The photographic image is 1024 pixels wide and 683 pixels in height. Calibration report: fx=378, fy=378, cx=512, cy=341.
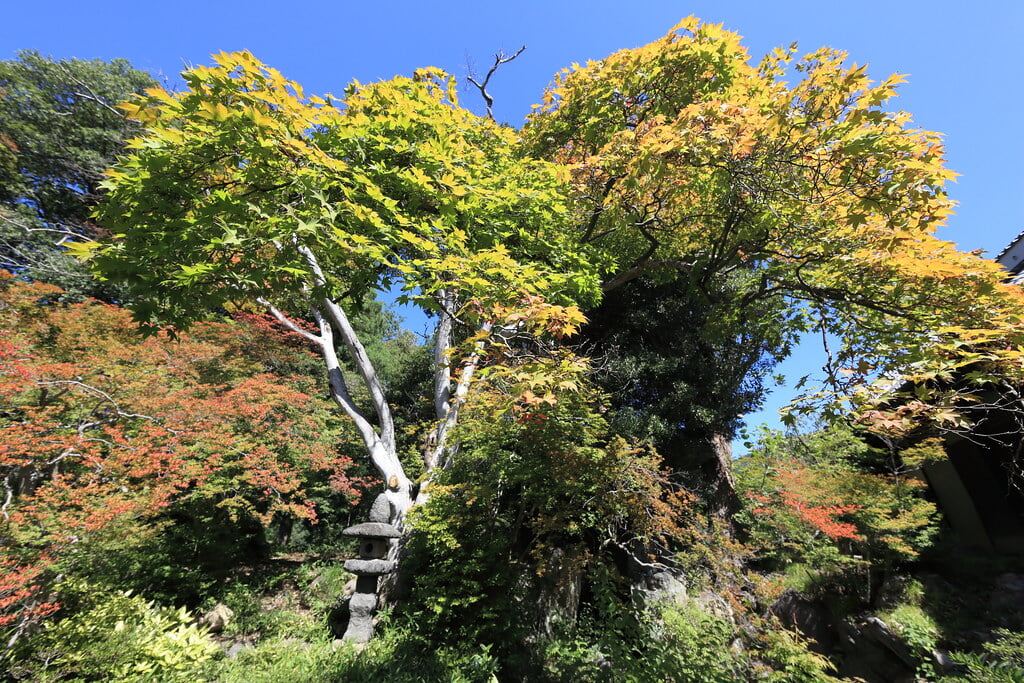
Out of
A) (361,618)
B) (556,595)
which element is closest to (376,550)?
(361,618)

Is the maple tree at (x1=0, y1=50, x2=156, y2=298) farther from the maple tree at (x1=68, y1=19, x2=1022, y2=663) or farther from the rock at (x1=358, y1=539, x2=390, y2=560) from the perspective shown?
the maple tree at (x1=68, y1=19, x2=1022, y2=663)

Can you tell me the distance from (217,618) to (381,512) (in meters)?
3.96

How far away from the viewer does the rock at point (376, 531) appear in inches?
233

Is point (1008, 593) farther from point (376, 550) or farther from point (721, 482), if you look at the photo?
point (376, 550)

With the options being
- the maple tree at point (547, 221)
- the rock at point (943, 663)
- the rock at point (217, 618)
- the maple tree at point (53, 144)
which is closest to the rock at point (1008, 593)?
the rock at point (943, 663)

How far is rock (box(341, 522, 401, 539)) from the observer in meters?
5.91

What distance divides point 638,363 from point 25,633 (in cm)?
968

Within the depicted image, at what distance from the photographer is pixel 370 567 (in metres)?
5.82

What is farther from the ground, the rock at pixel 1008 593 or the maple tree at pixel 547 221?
the maple tree at pixel 547 221

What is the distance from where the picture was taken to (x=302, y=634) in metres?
6.09

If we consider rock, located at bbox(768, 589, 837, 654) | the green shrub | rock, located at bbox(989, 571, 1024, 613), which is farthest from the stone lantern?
rock, located at bbox(989, 571, 1024, 613)

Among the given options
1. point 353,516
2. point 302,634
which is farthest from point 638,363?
point 353,516

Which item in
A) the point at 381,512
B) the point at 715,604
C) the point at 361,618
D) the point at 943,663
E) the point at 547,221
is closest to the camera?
the point at 547,221

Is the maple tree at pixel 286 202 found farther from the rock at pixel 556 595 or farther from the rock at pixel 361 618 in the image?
the rock at pixel 361 618
